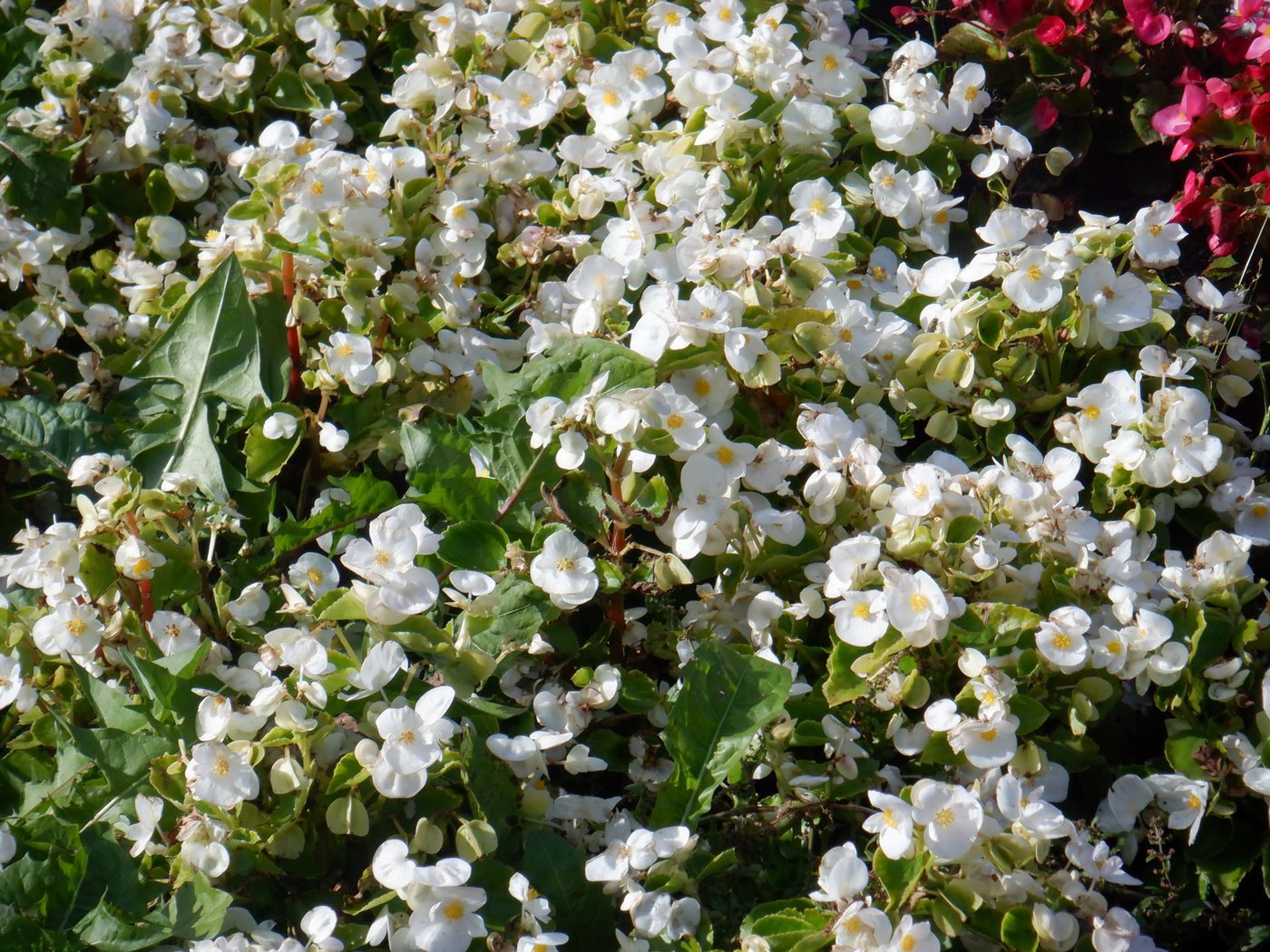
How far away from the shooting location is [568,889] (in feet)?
5.07

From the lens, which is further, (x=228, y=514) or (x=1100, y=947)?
(x=228, y=514)

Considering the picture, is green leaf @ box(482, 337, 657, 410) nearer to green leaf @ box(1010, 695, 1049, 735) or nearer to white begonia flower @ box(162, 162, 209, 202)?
green leaf @ box(1010, 695, 1049, 735)

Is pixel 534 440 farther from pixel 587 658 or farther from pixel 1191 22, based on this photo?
pixel 1191 22

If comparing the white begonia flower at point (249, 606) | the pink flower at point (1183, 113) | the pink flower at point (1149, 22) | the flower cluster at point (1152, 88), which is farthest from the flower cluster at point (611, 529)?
the pink flower at point (1149, 22)

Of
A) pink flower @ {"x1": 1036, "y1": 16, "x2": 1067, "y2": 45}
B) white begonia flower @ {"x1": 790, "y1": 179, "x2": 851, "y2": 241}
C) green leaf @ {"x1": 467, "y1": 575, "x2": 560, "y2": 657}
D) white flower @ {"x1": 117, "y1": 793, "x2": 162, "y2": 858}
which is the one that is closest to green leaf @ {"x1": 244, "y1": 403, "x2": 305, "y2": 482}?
green leaf @ {"x1": 467, "y1": 575, "x2": 560, "y2": 657}

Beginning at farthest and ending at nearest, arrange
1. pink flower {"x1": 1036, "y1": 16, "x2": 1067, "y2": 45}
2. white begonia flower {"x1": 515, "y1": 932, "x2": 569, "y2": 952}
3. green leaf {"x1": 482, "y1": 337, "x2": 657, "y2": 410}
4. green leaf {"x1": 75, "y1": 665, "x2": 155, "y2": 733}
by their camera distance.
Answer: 1. pink flower {"x1": 1036, "y1": 16, "x2": 1067, "y2": 45}
2. green leaf {"x1": 482, "y1": 337, "x2": 657, "y2": 410}
3. green leaf {"x1": 75, "y1": 665, "x2": 155, "y2": 733}
4. white begonia flower {"x1": 515, "y1": 932, "x2": 569, "y2": 952}

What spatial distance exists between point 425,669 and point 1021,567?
0.89 m

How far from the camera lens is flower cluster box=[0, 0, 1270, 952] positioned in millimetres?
1494

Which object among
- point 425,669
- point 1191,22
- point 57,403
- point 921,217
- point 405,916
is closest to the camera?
point 405,916

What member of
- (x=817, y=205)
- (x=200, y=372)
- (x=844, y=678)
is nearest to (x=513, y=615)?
(x=844, y=678)

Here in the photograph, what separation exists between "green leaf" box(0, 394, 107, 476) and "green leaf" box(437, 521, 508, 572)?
74 cm

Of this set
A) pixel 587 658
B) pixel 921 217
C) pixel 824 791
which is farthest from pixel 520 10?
pixel 824 791

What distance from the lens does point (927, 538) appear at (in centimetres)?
169

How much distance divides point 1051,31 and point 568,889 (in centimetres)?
205
